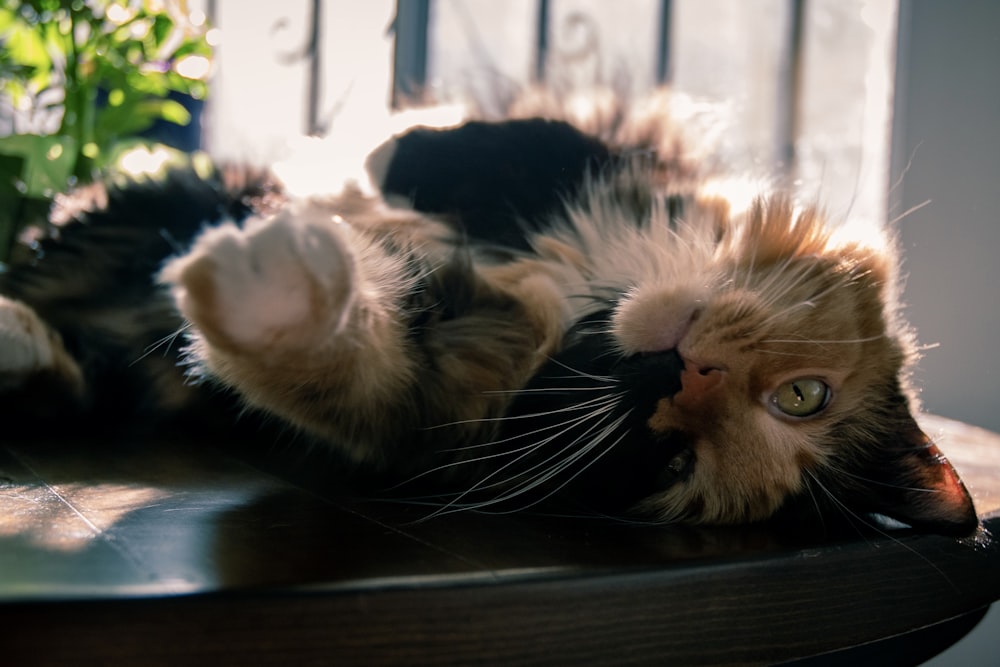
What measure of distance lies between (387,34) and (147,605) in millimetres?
2651

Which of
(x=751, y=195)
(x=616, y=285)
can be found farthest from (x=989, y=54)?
(x=616, y=285)

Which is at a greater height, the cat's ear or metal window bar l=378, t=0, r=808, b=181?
metal window bar l=378, t=0, r=808, b=181

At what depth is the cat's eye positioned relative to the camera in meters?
0.84

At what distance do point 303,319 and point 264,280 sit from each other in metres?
0.06

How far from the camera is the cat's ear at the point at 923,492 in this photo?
794mm

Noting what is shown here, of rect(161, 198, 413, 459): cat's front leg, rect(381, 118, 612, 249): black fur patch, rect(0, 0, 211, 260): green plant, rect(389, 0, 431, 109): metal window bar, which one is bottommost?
rect(161, 198, 413, 459): cat's front leg

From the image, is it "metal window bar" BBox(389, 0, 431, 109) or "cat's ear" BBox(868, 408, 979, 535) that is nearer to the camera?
"cat's ear" BBox(868, 408, 979, 535)

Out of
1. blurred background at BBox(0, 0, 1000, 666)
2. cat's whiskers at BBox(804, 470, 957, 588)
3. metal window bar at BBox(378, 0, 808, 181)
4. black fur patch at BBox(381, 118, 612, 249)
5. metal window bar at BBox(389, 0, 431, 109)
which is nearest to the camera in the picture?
cat's whiskers at BBox(804, 470, 957, 588)

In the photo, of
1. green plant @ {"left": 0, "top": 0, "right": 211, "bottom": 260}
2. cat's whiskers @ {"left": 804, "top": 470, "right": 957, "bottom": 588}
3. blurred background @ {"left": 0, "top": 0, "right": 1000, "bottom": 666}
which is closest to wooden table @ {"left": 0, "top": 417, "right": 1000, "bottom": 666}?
cat's whiskers @ {"left": 804, "top": 470, "right": 957, "bottom": 588}

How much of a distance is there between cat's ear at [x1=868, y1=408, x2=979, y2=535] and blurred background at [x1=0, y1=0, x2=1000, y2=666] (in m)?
0.17

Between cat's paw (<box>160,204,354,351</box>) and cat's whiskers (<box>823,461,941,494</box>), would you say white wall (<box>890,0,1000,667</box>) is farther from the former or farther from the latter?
cat's paw (<box>160,204,354,351</box>)

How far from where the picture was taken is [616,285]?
993 mm

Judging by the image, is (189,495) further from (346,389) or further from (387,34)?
(387,34)

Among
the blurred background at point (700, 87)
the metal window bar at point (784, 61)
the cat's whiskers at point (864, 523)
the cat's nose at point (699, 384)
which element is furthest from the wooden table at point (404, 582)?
the metal window bar at point (784, 61)
